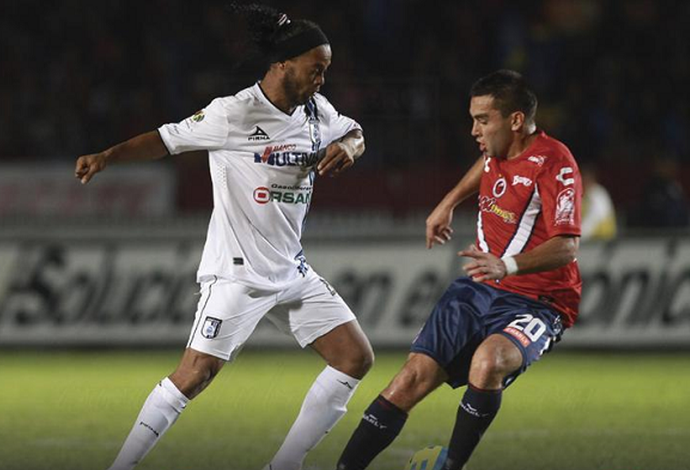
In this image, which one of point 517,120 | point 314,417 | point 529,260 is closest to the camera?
point 529,260

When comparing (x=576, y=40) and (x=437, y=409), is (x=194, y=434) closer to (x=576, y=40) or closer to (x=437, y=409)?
(x=437, y=409)

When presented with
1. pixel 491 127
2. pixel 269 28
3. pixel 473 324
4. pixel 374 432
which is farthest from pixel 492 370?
pixel 269 28

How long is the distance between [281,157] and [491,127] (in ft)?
3.28

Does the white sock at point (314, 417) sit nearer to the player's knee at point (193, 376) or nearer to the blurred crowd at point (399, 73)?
the player's knee at point (193, 376)

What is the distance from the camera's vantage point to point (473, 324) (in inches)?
251

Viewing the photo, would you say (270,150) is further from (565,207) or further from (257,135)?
(565,207)

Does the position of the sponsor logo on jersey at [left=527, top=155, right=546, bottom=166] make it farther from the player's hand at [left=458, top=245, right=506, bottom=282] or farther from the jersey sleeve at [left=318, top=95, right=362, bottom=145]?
the jersey sleeve at [left=318, top=95, right=362, bottom=145]

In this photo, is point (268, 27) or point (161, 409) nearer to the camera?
point (161, 409)

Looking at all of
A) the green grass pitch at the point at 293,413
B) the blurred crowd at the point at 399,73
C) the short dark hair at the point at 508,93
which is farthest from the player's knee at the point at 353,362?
the blurred crowd at the point at 399,73

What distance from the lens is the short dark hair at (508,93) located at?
6.35 m

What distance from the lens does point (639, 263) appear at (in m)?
12.9

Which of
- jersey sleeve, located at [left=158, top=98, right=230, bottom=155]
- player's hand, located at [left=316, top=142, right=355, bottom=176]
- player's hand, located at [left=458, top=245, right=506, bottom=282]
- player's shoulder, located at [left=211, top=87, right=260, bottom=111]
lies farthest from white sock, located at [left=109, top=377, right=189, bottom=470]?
player's hand, located at [left=458, top=245, right=506, bottom=282]

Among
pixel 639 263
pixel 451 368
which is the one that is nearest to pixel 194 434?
pixel 451 368

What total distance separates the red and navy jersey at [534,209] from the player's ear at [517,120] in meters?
0.11
